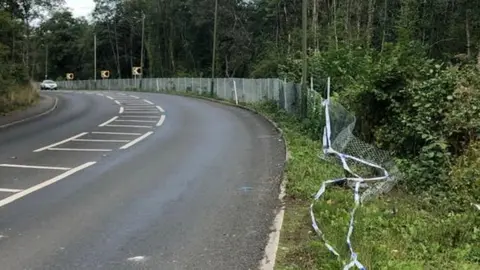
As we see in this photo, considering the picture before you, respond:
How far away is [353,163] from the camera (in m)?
11.4

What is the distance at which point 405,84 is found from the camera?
13.8 metres

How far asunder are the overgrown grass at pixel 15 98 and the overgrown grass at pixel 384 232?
20.1 metres

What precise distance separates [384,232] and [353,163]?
15.8ft

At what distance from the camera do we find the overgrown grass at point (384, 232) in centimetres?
567

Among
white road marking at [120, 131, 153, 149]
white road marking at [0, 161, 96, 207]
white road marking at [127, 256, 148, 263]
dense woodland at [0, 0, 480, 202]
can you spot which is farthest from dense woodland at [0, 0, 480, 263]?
white road marking at [0, 161, 96, 207]

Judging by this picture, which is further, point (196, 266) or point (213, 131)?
point (213, 131)

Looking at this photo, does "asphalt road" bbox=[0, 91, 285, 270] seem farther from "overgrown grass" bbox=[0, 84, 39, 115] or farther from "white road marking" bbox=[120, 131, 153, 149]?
"overgrown grass" bbox=[0, 84, 39, 115]

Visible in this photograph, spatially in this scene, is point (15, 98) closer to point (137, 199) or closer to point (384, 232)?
point (137, 199)

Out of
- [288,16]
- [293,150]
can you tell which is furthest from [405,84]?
[288,16]

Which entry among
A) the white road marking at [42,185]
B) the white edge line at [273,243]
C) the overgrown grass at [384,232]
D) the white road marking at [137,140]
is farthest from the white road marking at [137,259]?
the white road marking at [137,140]

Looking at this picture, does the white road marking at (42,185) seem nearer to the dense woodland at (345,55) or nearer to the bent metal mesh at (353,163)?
the bent metal mesh at (353,163)

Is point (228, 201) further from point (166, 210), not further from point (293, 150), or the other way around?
point (293, 150)

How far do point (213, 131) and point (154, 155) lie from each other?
211 inches

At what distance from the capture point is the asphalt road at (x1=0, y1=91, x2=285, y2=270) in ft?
20.0
